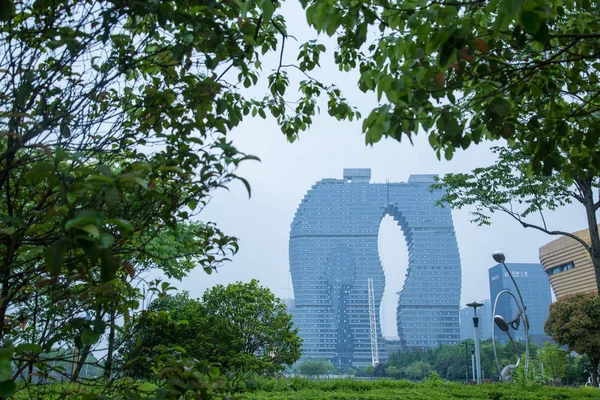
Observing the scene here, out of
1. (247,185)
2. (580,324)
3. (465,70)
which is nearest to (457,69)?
(465,70)

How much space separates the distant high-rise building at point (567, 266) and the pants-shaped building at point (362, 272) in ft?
19.2

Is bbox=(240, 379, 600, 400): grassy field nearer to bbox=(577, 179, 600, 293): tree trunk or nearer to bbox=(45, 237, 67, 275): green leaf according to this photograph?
bbox=(577, 179, 600, 293): tree trunk

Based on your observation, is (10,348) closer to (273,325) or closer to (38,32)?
(38,32)

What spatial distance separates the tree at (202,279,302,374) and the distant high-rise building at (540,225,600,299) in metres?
16.1

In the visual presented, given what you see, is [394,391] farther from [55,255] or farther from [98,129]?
[55,255]

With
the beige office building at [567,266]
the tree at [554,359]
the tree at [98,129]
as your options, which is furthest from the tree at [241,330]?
the beige office building at [567,266]

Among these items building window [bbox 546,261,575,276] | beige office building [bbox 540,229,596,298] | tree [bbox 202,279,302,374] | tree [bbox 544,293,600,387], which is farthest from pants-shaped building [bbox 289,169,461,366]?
tree [bbox 202,279,302,374]

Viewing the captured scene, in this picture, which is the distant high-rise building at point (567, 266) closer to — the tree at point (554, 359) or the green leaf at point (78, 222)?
the tree at point (554, 359)

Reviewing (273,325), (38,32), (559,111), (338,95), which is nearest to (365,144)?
(38,32)

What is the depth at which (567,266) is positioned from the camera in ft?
68.1

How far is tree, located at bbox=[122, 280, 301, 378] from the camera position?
20.4 feet

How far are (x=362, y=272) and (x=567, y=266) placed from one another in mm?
10302

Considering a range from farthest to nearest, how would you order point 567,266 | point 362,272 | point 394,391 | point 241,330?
point 362,272 < point 567,266 < point 241,330 < point 394,391

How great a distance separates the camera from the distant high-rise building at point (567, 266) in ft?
63.8
